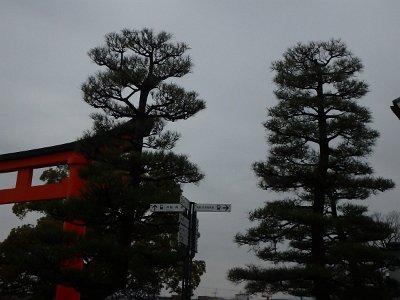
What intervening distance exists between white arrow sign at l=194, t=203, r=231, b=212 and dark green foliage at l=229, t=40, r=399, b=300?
4.63m

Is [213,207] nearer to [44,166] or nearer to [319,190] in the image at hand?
[319,190]

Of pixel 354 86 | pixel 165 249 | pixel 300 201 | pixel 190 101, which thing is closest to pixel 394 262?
pixel 300 201

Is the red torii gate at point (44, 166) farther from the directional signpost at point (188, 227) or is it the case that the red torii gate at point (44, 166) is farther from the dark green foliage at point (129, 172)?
the directional signpost at point (188, 227)

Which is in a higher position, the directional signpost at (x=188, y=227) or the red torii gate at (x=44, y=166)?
the red torii gate at (x=44, y=166)

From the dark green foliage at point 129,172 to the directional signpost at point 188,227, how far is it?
137 inches

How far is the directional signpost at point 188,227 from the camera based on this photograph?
6.68 meters

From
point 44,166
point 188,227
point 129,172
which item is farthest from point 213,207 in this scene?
Result: point 44,166

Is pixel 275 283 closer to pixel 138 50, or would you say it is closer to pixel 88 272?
pixel 88 272

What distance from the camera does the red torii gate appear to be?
46.0 ft

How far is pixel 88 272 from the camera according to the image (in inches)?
438

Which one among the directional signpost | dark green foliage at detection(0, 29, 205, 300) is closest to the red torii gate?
dark green foliage at detection(0, 29, 205, 300)

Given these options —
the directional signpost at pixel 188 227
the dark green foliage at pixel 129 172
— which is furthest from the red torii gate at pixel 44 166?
the directional signpost at pixel 188 227

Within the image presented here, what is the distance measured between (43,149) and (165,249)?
6.07m

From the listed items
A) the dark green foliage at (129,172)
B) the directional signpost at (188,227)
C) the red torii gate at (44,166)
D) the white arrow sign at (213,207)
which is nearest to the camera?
the directional signpost at (188,227)
